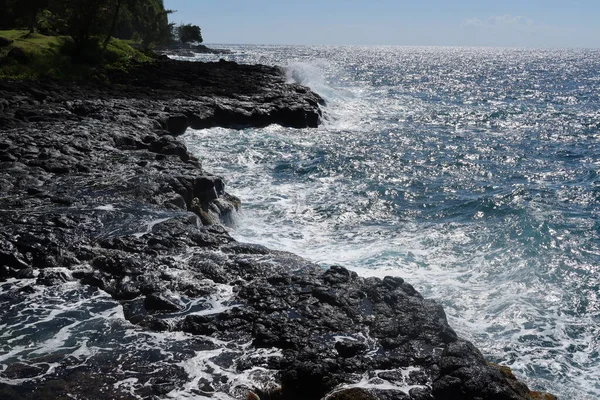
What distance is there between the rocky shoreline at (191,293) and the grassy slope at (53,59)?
16.6 meters

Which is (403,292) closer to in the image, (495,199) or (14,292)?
(14,292)

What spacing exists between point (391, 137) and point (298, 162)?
35.4 ft

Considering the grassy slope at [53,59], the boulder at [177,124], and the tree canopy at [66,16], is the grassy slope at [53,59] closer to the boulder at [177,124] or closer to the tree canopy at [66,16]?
the tree canopy at [66,16]

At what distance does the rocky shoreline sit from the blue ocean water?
290cm

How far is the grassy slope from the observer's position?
123 feet

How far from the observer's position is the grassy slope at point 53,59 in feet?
123

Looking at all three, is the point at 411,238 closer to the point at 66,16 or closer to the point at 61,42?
the point at 66,16

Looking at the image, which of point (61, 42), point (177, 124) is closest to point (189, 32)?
point (61, 42)

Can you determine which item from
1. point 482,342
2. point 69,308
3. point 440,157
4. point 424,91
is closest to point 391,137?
point 440,157

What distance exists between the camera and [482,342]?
13.3 m

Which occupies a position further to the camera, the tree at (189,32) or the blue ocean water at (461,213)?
the tree at (189,32)

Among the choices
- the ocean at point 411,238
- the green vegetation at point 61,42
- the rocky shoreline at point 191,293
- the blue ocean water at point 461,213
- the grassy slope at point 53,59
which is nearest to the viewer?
the rocky shoreline at point 191,293

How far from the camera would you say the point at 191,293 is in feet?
39.7

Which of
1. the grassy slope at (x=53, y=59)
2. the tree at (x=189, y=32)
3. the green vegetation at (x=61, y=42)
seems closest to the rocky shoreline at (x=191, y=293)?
the grassy slope at (x=53, y=59)
